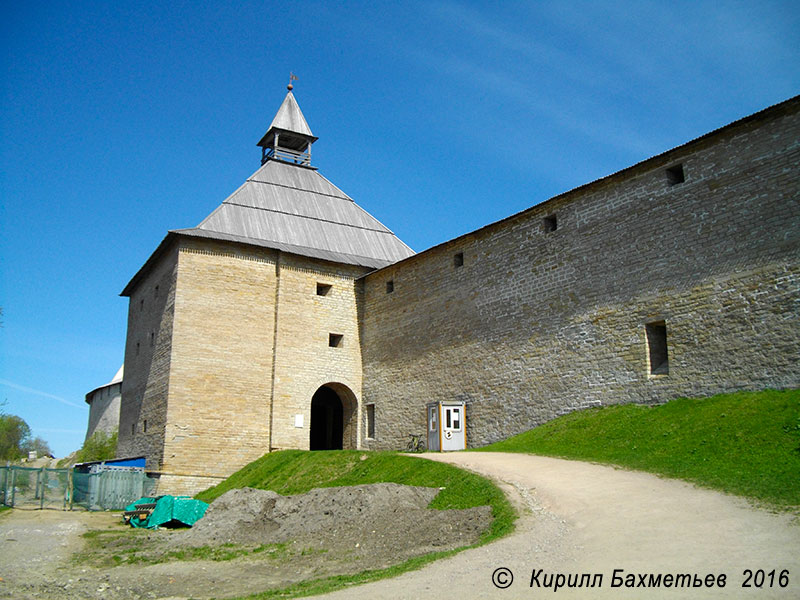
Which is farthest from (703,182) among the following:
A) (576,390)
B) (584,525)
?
(584,525)

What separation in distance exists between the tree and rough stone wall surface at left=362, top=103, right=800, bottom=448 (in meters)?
33.1

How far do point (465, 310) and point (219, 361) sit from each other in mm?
7748

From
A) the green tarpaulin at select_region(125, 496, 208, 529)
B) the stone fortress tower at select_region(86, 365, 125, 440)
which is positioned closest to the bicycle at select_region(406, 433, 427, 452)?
the green tarpaulin at select_region(125, 496, 208, 529)

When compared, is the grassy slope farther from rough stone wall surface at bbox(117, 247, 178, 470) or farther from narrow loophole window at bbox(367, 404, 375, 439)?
narrow loophole window at bbox(367, 404, 375, 439)

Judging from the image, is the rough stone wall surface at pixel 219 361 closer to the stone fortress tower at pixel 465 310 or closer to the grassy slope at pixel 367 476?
the stone fortress tower at pixel 465 310

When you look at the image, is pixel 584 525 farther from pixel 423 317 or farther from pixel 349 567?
pixel 423 317

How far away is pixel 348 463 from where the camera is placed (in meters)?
17.1

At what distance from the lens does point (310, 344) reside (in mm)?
23594

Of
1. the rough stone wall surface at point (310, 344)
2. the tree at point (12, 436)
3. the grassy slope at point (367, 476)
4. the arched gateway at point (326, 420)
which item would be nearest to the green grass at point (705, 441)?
the grassy slope at point (367, 476)

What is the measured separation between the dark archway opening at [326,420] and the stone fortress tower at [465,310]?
0.25 feet

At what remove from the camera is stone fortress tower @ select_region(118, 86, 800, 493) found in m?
14.0

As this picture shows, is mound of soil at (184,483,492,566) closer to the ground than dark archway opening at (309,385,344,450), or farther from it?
closer to the ground

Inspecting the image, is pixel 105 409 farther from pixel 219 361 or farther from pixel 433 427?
pixel 433 427

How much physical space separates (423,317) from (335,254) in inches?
205
